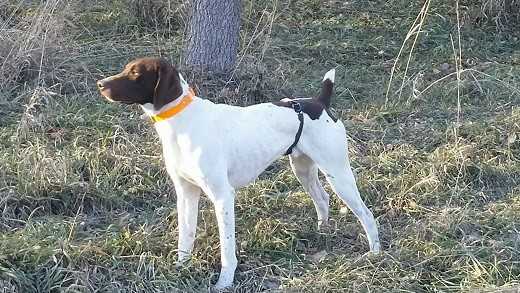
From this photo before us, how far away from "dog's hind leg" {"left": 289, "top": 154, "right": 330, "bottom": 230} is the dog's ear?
106 cm

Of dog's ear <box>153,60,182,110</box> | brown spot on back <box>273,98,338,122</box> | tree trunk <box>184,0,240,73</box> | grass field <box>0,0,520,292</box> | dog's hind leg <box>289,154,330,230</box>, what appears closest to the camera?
dog's ear <box>153,60,182,110</box>

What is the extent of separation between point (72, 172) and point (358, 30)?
5.03 meters

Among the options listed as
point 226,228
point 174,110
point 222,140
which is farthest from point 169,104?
point 226,228

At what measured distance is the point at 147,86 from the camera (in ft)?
12.8

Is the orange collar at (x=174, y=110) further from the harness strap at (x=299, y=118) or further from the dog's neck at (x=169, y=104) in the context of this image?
the harness strap at (x=299, y=118)

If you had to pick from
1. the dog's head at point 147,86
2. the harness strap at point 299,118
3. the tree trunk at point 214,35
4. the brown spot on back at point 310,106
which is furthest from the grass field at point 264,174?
the dog's head at point 147,86

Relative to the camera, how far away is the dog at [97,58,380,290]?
154 inches

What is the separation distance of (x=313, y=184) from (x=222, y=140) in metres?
0.95

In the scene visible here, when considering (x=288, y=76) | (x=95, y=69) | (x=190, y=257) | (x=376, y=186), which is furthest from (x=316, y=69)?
(x=190, y=257)

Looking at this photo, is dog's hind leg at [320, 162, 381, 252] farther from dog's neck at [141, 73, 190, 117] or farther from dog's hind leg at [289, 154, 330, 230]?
dog's neck at [141, 73, 190, 117]

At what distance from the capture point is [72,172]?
527 cm

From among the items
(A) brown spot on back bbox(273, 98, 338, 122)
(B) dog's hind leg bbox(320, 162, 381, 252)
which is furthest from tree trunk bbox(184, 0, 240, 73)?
(B) dog's hind leg bbox(320, 162, 381, 252)

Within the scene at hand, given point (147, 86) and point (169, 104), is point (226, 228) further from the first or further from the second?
point (147, 86)

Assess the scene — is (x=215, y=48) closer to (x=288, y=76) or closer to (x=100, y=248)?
(x=288, y=76)
